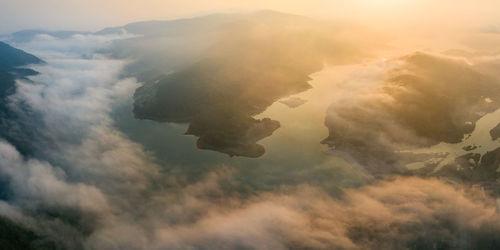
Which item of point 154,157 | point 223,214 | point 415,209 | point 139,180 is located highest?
point 154,157

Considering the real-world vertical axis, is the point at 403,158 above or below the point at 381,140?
below

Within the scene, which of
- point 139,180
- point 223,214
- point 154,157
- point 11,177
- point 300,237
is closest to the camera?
point 300,237

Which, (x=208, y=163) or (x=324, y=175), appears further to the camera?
(x=208, y=163)

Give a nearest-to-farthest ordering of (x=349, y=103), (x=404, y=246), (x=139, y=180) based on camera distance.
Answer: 1. (x=404, y=246)
2. (x=139, y=180)
3. (x=349, y=103)

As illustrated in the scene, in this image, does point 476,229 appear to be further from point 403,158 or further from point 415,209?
point 403,158

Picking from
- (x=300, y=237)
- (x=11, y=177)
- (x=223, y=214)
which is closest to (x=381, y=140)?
(x=300, y=237)

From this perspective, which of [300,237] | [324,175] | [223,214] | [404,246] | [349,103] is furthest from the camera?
[349,103]

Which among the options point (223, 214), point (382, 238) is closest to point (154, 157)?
point (223, 214)

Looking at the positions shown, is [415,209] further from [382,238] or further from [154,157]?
[154,157]

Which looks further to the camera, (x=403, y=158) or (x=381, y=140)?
(x=381, y=140)
